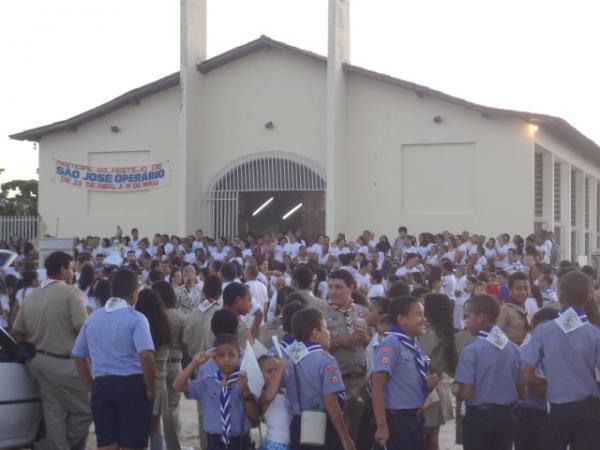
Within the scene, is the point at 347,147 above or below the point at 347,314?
above

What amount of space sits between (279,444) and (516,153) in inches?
746

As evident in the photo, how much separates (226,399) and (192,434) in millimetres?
4410

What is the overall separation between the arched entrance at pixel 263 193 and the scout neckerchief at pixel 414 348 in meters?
19.6

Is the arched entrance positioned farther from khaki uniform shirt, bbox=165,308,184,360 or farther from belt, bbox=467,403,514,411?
belt, bbox=467,403,514,411

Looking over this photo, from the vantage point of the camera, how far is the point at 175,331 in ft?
26.5

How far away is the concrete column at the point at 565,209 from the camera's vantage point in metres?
30.1

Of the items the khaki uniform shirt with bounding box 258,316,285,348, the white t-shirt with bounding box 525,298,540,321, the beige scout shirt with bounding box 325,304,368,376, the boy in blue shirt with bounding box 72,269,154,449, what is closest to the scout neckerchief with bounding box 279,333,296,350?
the beige scout shirt with bounding box 325,304,368,376

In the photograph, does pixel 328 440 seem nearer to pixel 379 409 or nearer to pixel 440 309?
pixel 379 409

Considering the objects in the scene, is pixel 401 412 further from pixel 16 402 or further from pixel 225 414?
pixel 16 402

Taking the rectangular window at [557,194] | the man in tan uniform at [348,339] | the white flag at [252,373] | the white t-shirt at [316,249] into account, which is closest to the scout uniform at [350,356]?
the man in tan uniform at [348,339]

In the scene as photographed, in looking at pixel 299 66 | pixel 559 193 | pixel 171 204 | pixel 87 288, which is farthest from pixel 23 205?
pixel 87 288

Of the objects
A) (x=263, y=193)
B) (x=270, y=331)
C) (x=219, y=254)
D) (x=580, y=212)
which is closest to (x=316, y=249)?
(x=219, y=254)

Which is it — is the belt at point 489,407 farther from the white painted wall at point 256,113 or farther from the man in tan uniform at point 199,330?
the white painted wall at point 256,113

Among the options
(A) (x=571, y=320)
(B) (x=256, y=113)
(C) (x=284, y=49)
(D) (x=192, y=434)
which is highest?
(C) (x=284, y=49)
